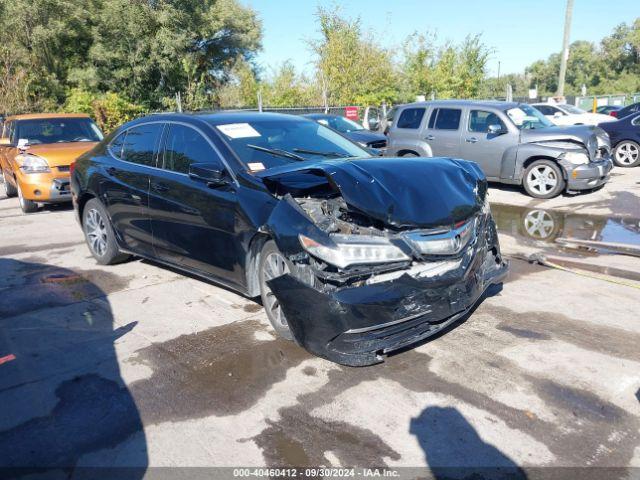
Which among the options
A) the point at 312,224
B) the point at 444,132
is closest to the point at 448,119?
the point at 444,132

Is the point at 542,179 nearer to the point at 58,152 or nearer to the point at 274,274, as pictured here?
the point at 274,274

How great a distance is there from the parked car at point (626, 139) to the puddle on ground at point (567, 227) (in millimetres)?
6278

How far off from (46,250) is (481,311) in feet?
19.0

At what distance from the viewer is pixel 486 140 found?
35.8 ft

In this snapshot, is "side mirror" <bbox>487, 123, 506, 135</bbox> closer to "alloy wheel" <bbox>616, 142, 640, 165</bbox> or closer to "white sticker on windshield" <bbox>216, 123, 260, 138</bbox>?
"alloy wheel" <bbox>616, 142, 640, 165</bbox>

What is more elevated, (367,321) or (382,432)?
(367,321)

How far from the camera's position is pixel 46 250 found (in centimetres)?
755

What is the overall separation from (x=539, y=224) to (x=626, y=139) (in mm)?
7476

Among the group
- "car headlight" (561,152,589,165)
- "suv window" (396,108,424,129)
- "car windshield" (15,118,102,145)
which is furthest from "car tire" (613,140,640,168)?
"car windshield" (15,118,102,145)

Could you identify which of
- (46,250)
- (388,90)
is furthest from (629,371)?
(388,90)

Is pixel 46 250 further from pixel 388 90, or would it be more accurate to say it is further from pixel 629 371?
pixel 388 90

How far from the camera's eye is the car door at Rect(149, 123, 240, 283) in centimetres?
467

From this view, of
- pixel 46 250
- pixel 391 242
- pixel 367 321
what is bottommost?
pixel 46 250

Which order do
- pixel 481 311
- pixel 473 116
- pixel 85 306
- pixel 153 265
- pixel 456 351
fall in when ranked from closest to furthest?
1. pixel 456 351
2. pixel 481 311
3. pixel 85 306
4. pixel 153 265
5. pixel 473 116
